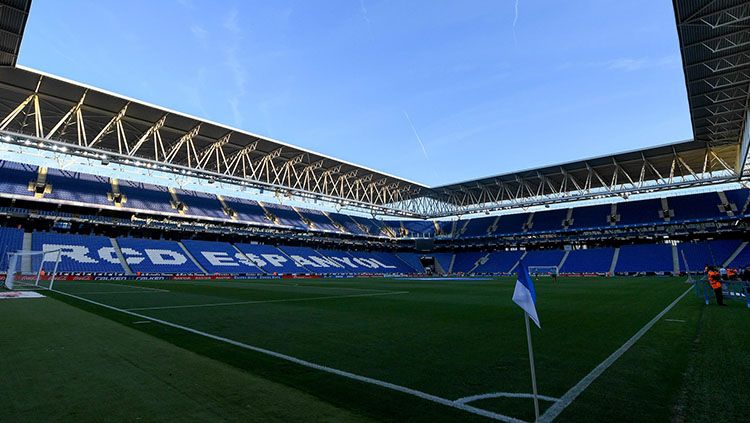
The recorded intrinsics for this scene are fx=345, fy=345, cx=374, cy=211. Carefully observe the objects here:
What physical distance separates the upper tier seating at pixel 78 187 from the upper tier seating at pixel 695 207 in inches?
3006

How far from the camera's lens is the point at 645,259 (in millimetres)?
48438

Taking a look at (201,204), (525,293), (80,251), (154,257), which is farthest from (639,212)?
(80,251)

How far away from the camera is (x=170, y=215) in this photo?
145 feet

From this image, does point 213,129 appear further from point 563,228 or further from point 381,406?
point 563,228

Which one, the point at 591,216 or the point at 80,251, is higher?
the point at 591,216

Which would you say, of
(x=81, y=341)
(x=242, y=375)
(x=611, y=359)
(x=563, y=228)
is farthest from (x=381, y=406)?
(x=563, y=228)

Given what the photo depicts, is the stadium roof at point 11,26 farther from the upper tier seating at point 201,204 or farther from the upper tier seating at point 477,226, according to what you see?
the upper tier seating at point 477,226

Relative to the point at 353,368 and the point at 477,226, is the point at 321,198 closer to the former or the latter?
the point at 477,226

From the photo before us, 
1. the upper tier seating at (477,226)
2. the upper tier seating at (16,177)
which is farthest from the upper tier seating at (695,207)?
the upper tier seating at (16,177)

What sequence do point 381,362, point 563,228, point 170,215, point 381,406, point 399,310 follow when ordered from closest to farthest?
point 381,406 < point 381,362 < point 399,310 < point 170,215 < point 563,228

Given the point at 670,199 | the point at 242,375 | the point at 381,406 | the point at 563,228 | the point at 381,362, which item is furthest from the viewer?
the point at 563,228

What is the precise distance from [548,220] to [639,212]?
42.8ft

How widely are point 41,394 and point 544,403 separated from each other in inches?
203

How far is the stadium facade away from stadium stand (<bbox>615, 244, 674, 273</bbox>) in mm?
242
